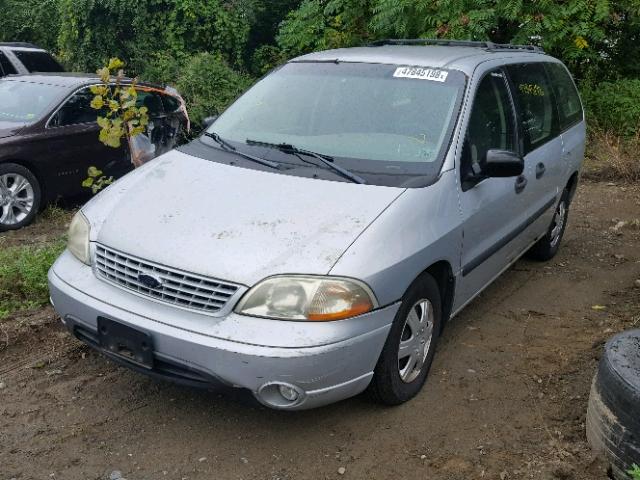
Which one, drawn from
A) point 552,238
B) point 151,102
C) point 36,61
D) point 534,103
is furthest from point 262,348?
point 36,61

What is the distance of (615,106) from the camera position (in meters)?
10.3

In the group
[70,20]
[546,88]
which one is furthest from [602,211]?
[70,20]

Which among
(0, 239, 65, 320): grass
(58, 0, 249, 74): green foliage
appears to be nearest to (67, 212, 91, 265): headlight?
(0, 239, 65, 320): grass

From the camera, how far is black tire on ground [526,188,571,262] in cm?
573

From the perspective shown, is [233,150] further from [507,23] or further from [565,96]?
[507,23]

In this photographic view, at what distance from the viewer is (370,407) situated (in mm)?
3539

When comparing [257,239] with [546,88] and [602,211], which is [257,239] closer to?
[546,88]

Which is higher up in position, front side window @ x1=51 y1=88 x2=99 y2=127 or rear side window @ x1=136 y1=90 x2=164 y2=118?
front side window @ x1=51 y1=88 x2=99 y2=127

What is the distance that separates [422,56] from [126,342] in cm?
253

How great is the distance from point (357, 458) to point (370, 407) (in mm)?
413

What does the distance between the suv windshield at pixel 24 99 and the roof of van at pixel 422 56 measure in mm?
3692

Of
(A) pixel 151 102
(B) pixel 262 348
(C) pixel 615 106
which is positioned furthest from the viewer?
(C) pixel 615 106

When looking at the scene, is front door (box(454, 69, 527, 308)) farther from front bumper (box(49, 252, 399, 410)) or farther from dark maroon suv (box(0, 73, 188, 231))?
dark maroon suv (box(0, 73, 188, 231))

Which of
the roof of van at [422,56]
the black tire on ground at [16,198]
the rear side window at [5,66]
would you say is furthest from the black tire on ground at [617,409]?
the rear side window at [5,66]
